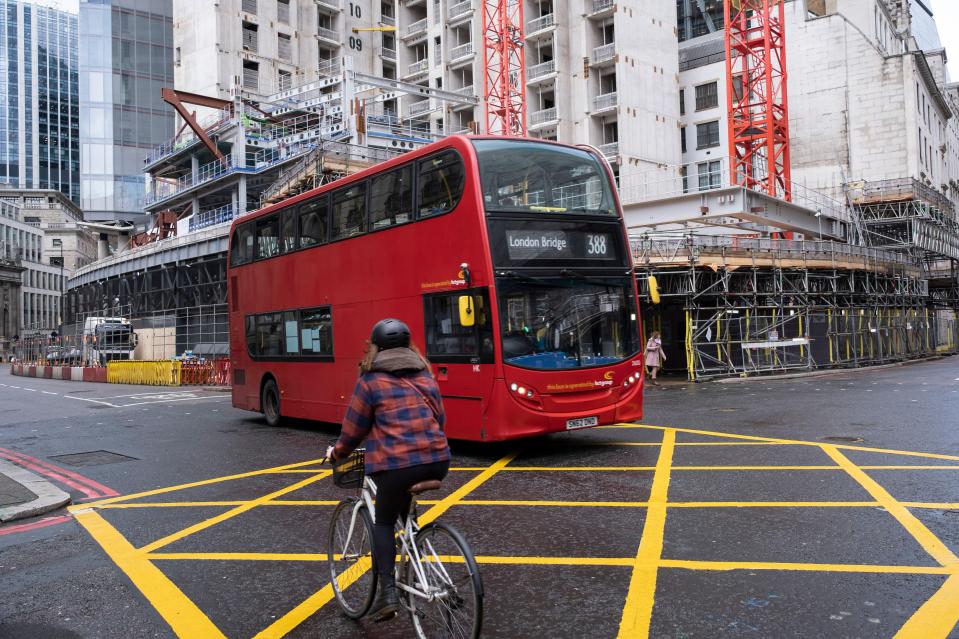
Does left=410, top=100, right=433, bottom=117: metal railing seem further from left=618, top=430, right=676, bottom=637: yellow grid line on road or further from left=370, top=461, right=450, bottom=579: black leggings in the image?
left=370, top=461, right=450, bottom=579: black leggings

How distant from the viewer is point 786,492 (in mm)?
7551

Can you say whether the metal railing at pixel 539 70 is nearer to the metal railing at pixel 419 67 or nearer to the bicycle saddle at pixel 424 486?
the metal railing at pixel 419 67

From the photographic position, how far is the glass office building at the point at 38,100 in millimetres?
126312

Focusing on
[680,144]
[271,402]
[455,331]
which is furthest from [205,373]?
[680,144]

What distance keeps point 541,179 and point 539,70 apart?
4477 centimetres

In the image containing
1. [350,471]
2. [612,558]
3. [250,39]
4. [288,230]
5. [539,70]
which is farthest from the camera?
[250,39]

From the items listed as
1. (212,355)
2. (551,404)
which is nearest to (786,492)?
(551,404)

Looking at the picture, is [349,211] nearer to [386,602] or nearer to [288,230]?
[288,230]

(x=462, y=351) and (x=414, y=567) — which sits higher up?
(x=462, y=351)

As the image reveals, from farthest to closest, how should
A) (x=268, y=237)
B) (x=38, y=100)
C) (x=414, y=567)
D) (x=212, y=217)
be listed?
(x=38, y=100) → (x=212, y=217) → (x=268, y=237) → (x=414, y=567)

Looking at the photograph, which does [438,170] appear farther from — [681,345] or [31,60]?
[31,60]

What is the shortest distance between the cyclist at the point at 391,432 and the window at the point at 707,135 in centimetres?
5137

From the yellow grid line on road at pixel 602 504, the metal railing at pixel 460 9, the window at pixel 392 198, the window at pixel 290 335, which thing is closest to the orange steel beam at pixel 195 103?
the metal railing at pixel 460 9

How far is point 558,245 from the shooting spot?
10391mm
